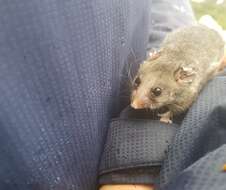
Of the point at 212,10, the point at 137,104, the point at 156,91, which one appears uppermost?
the point at 137,104

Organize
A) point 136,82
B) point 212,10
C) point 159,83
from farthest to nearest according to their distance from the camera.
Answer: point 212,10, point 159,83, point 136,82

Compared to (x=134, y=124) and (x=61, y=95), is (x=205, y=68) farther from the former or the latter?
(x=61, y=95)

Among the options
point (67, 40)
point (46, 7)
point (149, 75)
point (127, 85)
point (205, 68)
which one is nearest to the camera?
point (46, 7)

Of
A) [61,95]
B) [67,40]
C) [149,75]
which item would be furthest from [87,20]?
[149,75]

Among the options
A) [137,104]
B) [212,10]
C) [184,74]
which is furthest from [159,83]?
[212,10]

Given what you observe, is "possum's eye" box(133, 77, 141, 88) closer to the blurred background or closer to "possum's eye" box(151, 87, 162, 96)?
"possum's eye" box(151, 87, 162, 96)

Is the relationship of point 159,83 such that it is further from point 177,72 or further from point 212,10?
point 212,10
